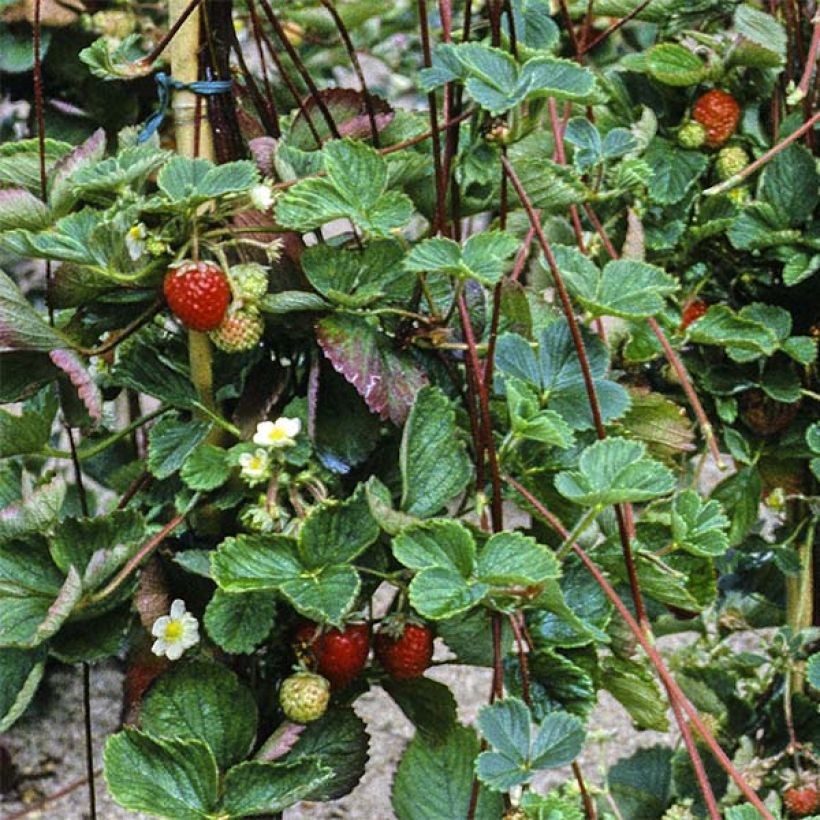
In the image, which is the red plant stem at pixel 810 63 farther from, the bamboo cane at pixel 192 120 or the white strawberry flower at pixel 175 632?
the white strawberry flower at pixel 175 632

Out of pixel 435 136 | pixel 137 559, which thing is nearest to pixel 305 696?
pixel 137 559

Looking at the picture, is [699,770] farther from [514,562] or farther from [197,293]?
[197,293]

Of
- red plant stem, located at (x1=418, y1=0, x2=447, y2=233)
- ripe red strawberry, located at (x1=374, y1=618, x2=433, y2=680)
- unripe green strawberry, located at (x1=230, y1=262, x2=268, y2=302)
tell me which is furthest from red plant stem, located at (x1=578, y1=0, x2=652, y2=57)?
ripe red strawberry, located at (x1=374, y1=618, x2=433, y2=680)

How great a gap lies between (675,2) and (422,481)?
536mm

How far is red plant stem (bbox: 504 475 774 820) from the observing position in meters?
0.71

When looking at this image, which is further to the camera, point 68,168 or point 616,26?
point 616,26

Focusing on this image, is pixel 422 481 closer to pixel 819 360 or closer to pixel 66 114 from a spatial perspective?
pixel 819 360

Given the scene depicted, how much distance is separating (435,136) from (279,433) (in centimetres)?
20

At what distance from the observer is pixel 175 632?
84cm

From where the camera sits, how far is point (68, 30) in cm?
167

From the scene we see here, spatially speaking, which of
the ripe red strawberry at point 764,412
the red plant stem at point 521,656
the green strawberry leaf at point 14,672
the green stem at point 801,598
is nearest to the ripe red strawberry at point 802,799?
the green stem at point 801,598

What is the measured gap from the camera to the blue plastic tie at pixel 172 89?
0.84 metres

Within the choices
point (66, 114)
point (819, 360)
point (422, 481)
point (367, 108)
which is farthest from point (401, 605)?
point (66, 114)

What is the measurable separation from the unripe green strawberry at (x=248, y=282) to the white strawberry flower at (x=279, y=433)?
7cm
